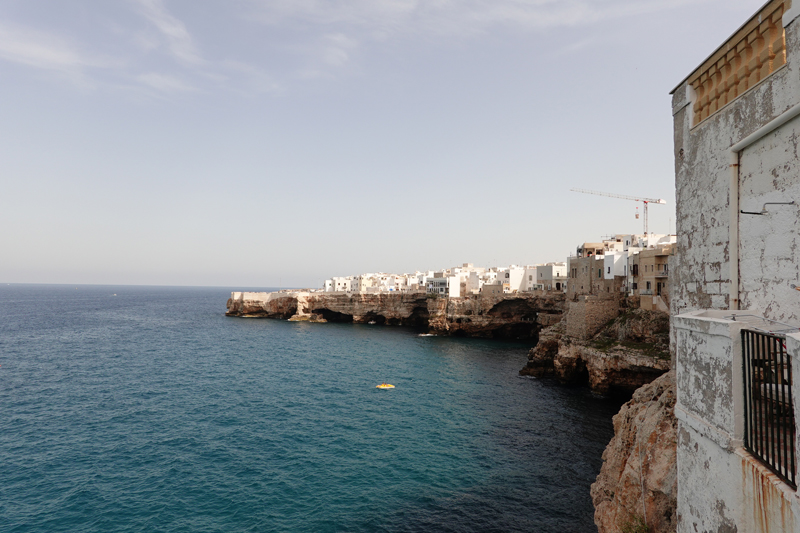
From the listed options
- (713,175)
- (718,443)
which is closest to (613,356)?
(713,175)

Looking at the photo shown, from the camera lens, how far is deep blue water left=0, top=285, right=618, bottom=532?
777 inches

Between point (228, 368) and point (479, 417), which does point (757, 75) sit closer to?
point (479, 417)

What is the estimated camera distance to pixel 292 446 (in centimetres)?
2725

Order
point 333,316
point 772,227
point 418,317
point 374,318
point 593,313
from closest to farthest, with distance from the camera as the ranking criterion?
point 772,227 → point 593,313 → point 418,317 → point 374,318 → point 333,316

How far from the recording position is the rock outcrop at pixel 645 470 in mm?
9867

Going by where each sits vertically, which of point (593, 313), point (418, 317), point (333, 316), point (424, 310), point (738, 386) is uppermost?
point (738, 386)

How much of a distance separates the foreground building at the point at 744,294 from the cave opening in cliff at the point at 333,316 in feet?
321

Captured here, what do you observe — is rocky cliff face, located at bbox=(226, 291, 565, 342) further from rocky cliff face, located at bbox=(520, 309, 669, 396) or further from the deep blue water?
the deep blue water

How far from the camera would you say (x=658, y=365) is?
34.0 meters

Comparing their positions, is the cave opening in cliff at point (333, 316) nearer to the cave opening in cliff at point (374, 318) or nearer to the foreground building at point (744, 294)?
the cave opening in cliff at point (374, 318)

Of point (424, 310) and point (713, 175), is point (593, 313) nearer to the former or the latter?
point (713, 175)

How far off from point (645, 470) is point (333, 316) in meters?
98.7

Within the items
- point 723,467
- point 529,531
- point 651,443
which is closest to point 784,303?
point 723,467

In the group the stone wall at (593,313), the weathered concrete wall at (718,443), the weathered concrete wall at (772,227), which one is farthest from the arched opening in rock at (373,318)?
the weathered concrete wall at (772,227)
